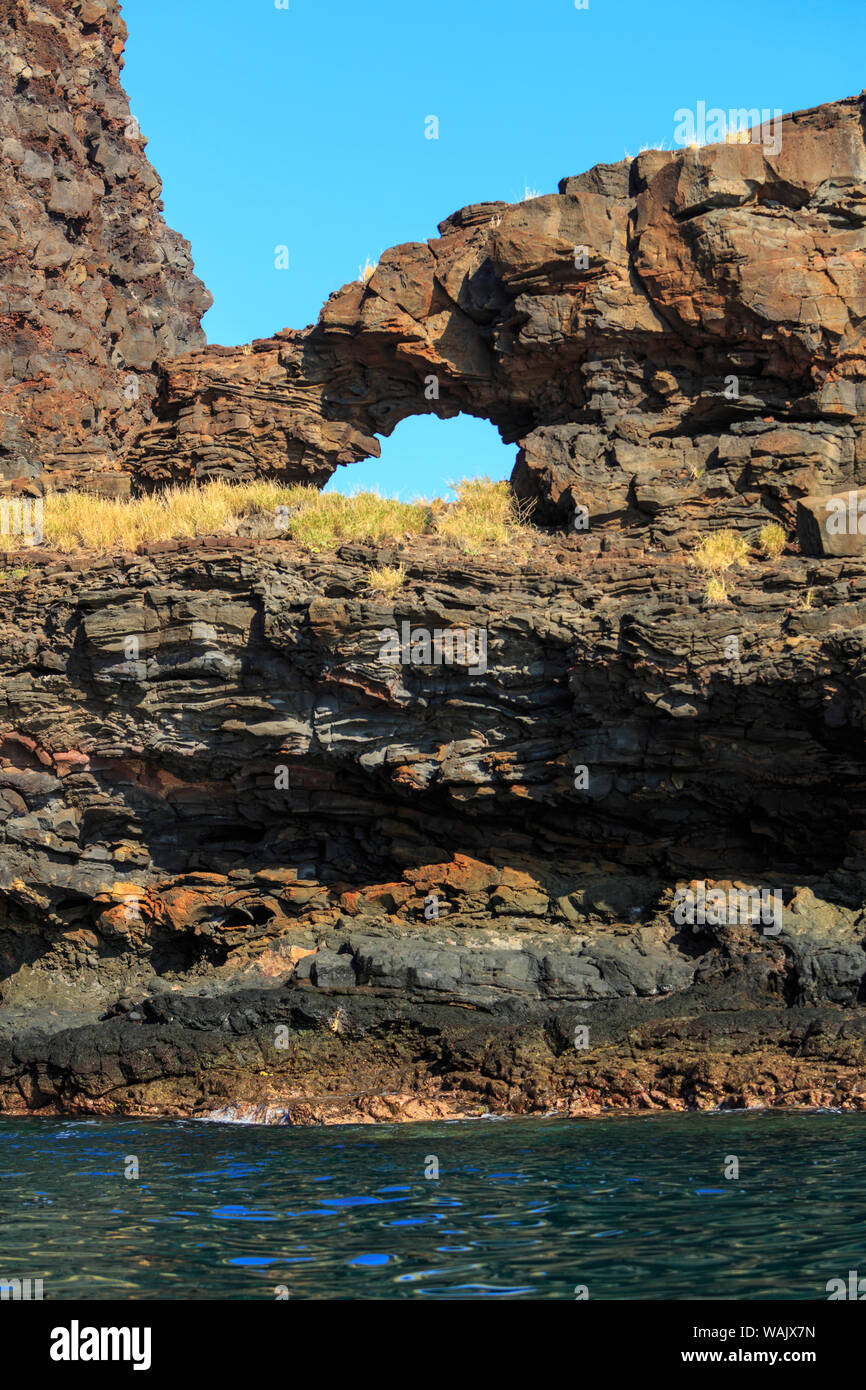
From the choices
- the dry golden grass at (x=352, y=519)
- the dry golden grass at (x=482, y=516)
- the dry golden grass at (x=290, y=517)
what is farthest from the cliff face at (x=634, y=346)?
the dry golden grass at (x=352, y=519)

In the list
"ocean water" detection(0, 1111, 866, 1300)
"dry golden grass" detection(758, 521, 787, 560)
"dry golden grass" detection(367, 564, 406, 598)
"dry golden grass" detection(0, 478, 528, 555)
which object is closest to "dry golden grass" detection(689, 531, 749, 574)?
"dry golden grass" detection(758, 521, 787, 560)

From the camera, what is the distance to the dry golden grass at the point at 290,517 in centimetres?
1870

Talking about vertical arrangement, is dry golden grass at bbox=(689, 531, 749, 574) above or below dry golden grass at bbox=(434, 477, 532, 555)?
below

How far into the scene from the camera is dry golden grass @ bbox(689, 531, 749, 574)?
16906 millimetres

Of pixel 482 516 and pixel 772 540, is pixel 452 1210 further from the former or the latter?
pixel 482 516

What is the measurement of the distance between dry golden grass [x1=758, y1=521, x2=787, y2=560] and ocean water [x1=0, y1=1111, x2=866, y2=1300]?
813cm

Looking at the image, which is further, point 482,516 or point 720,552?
point 482,516

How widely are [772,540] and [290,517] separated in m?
7.75

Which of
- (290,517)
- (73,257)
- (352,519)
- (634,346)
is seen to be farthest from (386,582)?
(73,257)

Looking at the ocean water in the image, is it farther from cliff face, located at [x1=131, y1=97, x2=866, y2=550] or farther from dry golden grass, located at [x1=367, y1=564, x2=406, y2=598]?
cliff face, located at [x1=131, y1=97, x2=866, y2=550]

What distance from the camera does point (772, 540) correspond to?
17422 millimetres

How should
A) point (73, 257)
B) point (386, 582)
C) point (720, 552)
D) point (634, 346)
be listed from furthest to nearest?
point (73, 257) < point (634, 346) < point (720, 552) < point (386, 582)

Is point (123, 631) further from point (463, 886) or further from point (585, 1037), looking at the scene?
point (585, 1037)
